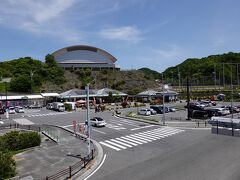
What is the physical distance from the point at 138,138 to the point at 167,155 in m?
8.24

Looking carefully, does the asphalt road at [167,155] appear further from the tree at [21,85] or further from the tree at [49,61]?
the tree at [49,61]

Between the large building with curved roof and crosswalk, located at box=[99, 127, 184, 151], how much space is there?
106m

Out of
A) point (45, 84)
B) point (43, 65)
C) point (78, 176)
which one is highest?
point (43, 65)

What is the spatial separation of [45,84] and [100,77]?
2777 cm

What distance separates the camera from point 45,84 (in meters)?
104

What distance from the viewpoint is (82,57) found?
145500 mm

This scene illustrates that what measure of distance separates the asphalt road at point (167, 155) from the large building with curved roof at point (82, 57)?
10812cm

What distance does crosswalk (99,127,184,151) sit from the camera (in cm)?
2760

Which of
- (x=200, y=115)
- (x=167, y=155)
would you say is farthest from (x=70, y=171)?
(x=200, y=115)

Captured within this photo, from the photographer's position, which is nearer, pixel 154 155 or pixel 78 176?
pixel 78 176

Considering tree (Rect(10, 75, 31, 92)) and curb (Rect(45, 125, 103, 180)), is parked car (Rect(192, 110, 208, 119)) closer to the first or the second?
curb (Rect(45, 125, 103, 180))

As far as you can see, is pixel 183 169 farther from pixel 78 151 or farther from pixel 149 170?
pixel 78 151

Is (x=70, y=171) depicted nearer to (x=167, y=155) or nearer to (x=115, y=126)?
(x=167, y=155)

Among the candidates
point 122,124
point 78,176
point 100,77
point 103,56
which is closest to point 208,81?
point 100,77
